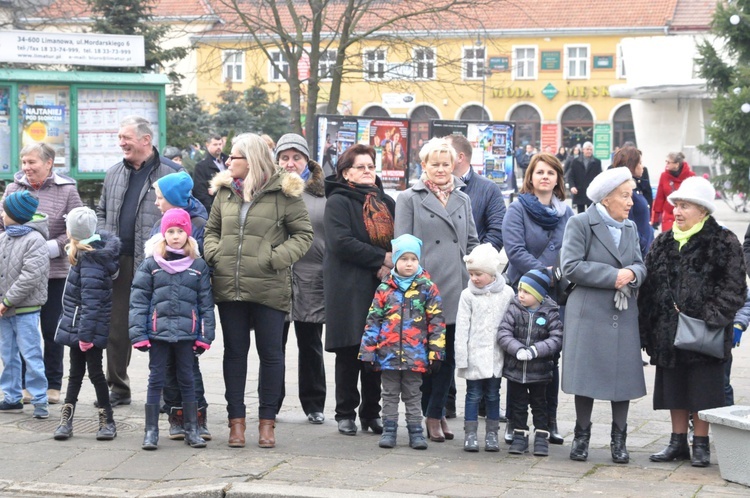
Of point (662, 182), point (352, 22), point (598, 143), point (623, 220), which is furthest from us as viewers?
point (598, 143)

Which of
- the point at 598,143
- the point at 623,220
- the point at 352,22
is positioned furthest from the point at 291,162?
the point at 598,143

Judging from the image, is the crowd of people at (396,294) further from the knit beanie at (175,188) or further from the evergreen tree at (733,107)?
the evergreen tree at (733,107)

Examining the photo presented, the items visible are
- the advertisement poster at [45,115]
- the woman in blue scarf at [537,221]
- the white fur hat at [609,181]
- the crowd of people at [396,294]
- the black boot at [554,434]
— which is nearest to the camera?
the crowd of people at [396,294]

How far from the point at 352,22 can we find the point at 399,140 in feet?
21.8

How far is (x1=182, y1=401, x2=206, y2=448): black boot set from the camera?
7578 millimetres

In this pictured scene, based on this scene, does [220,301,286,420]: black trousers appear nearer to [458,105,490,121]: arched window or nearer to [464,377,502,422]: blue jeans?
[464,377,502,422]: blue jeans

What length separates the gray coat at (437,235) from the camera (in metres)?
7.85

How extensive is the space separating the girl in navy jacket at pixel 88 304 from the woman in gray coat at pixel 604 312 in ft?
9.75

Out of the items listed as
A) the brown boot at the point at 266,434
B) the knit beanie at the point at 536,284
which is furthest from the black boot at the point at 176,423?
the knit beanie at the point at 536,284

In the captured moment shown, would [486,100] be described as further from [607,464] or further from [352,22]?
[607,464]

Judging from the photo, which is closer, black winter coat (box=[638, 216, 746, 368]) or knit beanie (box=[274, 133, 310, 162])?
black winter coat (box=[638, 216, 746, 368])

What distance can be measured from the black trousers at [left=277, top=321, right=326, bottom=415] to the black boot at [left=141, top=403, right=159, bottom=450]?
115 cm

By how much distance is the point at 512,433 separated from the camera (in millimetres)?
7691

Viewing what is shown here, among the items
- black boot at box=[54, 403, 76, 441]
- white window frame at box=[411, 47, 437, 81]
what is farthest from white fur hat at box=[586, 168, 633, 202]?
white window frame at box=[411, 47, 437, 81]
